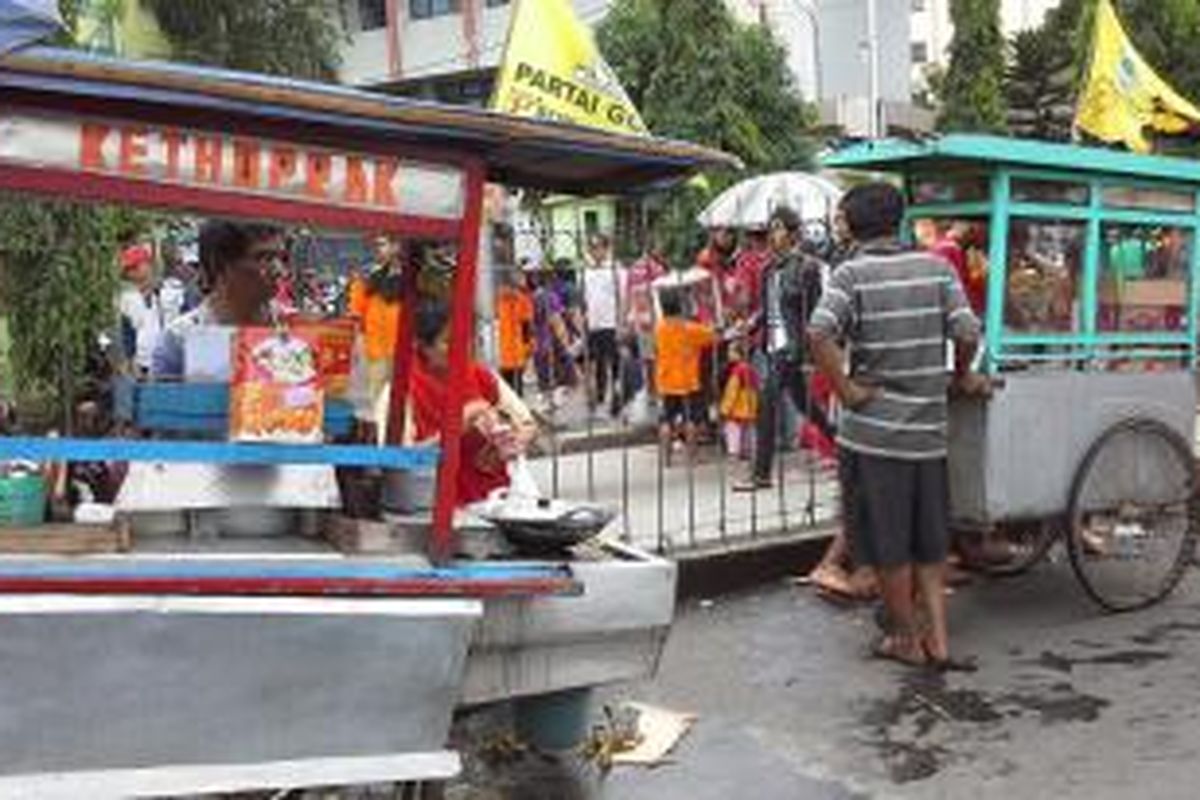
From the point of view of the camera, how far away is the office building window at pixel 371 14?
149 ft

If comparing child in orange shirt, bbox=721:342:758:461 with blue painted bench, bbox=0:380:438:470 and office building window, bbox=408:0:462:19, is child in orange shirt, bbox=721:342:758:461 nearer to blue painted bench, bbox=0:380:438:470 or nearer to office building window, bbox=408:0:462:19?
blue painted bench, bbox=0:380:438:470

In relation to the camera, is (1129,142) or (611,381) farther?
(611,381)

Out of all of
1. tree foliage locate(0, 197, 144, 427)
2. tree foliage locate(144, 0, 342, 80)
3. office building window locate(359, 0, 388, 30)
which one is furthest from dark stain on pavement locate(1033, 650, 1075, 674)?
office building window locate(359, 0, 388, 30)

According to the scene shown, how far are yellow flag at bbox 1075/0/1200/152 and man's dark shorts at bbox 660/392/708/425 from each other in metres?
3.30

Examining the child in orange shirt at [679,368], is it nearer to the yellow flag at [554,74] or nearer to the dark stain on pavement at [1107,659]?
the yellow flag at [554,74]

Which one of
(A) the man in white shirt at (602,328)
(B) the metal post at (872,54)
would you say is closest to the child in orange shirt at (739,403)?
(A) the man in white shirt at (602,328)

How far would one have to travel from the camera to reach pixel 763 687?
7.09 m

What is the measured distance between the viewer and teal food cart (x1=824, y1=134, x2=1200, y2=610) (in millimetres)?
7336

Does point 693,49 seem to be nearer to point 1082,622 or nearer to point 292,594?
point 1082,622

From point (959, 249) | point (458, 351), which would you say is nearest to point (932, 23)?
point (959, 249)

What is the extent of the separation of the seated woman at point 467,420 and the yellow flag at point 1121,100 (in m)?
5.76

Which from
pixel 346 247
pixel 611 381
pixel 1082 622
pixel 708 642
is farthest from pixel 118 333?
pixel 611 381

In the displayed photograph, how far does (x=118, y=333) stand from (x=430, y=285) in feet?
15.2

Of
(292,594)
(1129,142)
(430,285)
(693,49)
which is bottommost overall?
(292,594)
